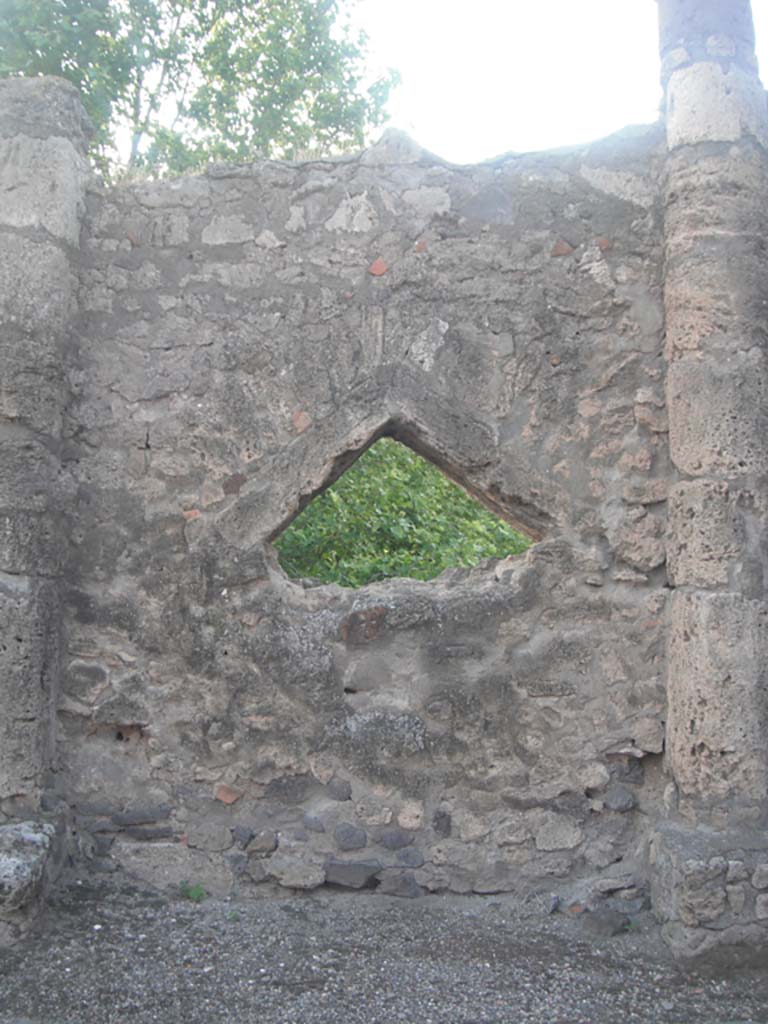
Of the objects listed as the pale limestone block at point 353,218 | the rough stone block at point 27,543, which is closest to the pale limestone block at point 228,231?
the pale limestone block at point 353,218

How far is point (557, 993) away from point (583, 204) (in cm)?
283

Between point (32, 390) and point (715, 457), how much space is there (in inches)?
98.7

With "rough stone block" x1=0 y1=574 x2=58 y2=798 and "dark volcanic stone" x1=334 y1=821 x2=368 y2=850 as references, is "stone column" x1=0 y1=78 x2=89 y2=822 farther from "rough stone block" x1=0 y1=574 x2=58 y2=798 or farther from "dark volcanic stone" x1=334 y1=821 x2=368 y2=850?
"dark volcanic stone" x1=334 y1=821 x2=368 y2=850

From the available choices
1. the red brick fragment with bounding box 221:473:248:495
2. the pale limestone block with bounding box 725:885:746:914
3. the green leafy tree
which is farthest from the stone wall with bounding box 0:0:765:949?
the green leafy tree

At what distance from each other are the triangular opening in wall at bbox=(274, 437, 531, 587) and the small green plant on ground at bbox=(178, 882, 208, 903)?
456 centimetres

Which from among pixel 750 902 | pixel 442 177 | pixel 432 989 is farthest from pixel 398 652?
pixel 442 177

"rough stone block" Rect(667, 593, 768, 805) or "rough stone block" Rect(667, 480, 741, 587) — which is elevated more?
"rough stone block" Rect(667, 480, 741, 587)

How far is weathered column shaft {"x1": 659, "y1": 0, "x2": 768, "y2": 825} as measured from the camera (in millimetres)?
3363

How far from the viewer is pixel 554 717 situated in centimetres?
364

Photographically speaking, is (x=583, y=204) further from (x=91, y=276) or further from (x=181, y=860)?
(x=181, y=860)

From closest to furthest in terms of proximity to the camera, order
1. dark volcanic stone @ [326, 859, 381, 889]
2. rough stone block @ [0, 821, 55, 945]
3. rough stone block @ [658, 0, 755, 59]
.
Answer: rough stone block @ [0, 821, 55, 945], dark volcanic stone @ [326, 859, 381, 889], rough stone block @ [658, 0, 755, 59]

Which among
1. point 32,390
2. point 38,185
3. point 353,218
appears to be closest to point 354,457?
point 353,218

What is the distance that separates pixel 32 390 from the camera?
11.9 feet

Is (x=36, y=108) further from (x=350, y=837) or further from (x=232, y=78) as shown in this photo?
(x=232, y=78)
